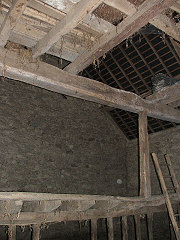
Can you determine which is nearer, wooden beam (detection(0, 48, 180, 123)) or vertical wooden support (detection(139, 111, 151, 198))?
wooden beam (detection(0, 48, 180, 123))

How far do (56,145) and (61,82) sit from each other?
387 centimetres

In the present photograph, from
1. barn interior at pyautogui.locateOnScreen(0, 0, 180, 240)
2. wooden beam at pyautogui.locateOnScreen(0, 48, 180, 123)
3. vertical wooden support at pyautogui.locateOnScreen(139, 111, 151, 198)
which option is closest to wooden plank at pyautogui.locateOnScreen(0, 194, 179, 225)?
barn interior at pyautogui.locateOnScreen(0, 0, 180, 240)

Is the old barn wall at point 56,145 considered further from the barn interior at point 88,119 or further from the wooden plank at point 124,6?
the wooden plank at point 124,6

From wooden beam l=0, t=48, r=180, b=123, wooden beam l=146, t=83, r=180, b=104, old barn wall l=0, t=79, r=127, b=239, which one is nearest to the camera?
wooden beam l=0, t=48, r=180, b=123

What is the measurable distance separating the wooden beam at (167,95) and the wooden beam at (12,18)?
292cm

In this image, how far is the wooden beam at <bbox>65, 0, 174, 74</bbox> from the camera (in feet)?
7.22

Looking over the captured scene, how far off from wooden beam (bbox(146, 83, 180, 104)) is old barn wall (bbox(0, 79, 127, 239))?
3.43m

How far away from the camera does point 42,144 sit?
6.45 meters

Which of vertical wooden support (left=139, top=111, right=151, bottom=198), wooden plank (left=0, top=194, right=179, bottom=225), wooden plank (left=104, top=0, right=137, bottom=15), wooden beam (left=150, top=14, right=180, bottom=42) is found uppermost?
wooden beam (left=150, top=14, right=180, bottom=42)

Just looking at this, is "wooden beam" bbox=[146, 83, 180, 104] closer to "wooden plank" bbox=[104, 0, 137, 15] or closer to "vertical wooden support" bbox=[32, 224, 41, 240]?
"wooden plank" bbox=[104, 0, 137, 15]

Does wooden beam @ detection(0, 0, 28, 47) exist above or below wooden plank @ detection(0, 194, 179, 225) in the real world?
above

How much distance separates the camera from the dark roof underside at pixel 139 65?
5348 mm

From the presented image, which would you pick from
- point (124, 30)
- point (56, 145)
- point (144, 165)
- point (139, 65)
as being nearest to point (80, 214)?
point (144, 165)

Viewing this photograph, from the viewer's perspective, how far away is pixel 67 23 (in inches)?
92.3
